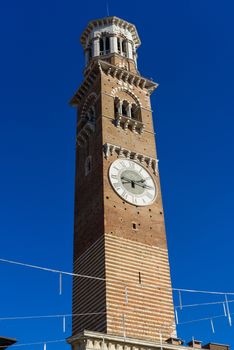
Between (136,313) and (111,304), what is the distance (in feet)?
4.13

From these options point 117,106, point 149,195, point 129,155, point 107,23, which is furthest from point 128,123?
point 107,23

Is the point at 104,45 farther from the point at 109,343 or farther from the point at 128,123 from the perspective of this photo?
the point at 109,343

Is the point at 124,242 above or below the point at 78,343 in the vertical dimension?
above

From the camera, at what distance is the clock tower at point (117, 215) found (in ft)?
71.2

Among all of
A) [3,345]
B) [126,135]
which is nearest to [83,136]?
[126,135]

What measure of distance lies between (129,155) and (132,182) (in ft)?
5.91

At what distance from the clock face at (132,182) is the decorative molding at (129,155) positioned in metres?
0.36

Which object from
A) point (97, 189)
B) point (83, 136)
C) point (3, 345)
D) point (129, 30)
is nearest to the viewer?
point (3, 345)

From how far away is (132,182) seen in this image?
86.2 feet

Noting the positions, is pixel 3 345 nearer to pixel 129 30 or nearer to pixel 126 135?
pixel 126 135

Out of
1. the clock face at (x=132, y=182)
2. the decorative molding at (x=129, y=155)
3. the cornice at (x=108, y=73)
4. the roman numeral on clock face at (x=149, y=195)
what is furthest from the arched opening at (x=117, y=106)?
the roman numeral on clock face at (x=149, y=195)

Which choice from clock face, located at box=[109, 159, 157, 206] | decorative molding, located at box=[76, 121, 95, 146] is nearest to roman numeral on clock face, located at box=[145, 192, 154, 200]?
clock face, located at box=[109, 159, 157, 206]

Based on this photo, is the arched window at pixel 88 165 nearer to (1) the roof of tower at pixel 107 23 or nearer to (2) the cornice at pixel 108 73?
(2) the cornice at pixel 108 73

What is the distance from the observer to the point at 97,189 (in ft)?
83.8
